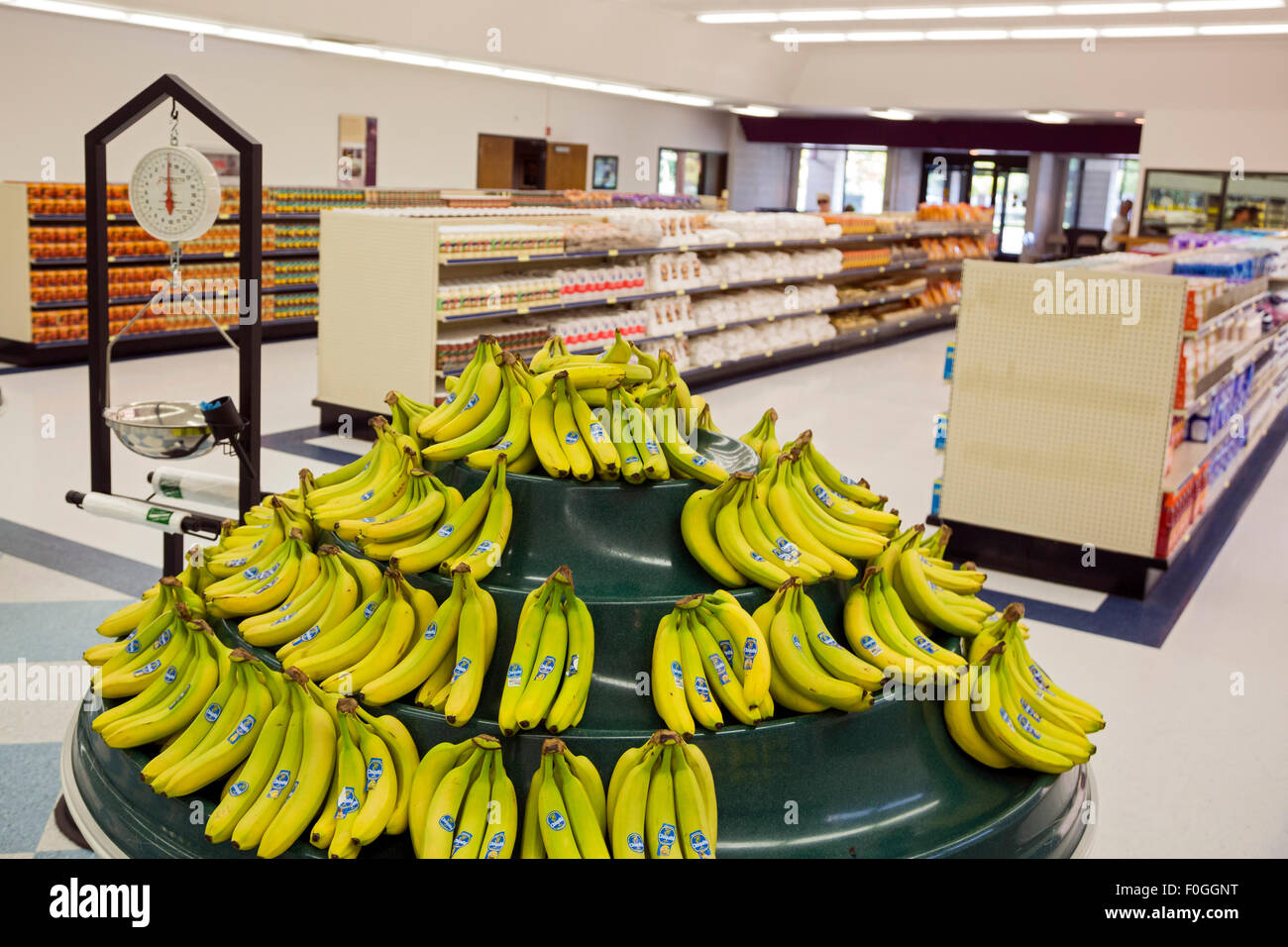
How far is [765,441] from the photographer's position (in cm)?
310

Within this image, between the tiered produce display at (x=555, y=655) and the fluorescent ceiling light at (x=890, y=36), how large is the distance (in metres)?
13.2

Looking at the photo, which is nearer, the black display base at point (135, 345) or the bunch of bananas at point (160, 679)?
the bunch of bananas at point (160, 679)

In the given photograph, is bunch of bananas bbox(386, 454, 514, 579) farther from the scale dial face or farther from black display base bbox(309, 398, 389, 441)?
black display base bbox(309, 398, 389, 441)

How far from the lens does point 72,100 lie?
1141cm

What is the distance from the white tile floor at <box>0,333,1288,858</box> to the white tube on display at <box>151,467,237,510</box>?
89 cm

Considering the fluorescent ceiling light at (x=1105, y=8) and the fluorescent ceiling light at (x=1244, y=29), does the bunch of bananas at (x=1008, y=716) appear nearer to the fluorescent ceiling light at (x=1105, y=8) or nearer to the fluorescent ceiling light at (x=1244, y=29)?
the fluorescent ceiling light at (x=1105, y=8)

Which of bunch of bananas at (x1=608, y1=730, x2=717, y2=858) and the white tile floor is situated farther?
the white tile floor

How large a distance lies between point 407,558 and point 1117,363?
423cm

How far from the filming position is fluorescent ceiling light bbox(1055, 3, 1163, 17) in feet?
37.3

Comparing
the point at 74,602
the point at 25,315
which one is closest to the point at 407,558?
the point at 74,602

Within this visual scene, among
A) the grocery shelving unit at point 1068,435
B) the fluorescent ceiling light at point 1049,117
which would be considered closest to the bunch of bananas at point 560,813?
the grocery shelving unit at point 1068,435

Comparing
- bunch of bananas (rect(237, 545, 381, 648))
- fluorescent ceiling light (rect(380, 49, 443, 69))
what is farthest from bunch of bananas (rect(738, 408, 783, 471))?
fluorescent ceiling light (rect(380, 49, 443, 69))

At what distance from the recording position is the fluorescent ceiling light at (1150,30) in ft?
42.1

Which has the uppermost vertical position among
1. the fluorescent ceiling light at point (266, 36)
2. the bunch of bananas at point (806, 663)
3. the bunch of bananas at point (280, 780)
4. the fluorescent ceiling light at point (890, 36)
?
the fluorescent ceiling light at point (890, 36)
